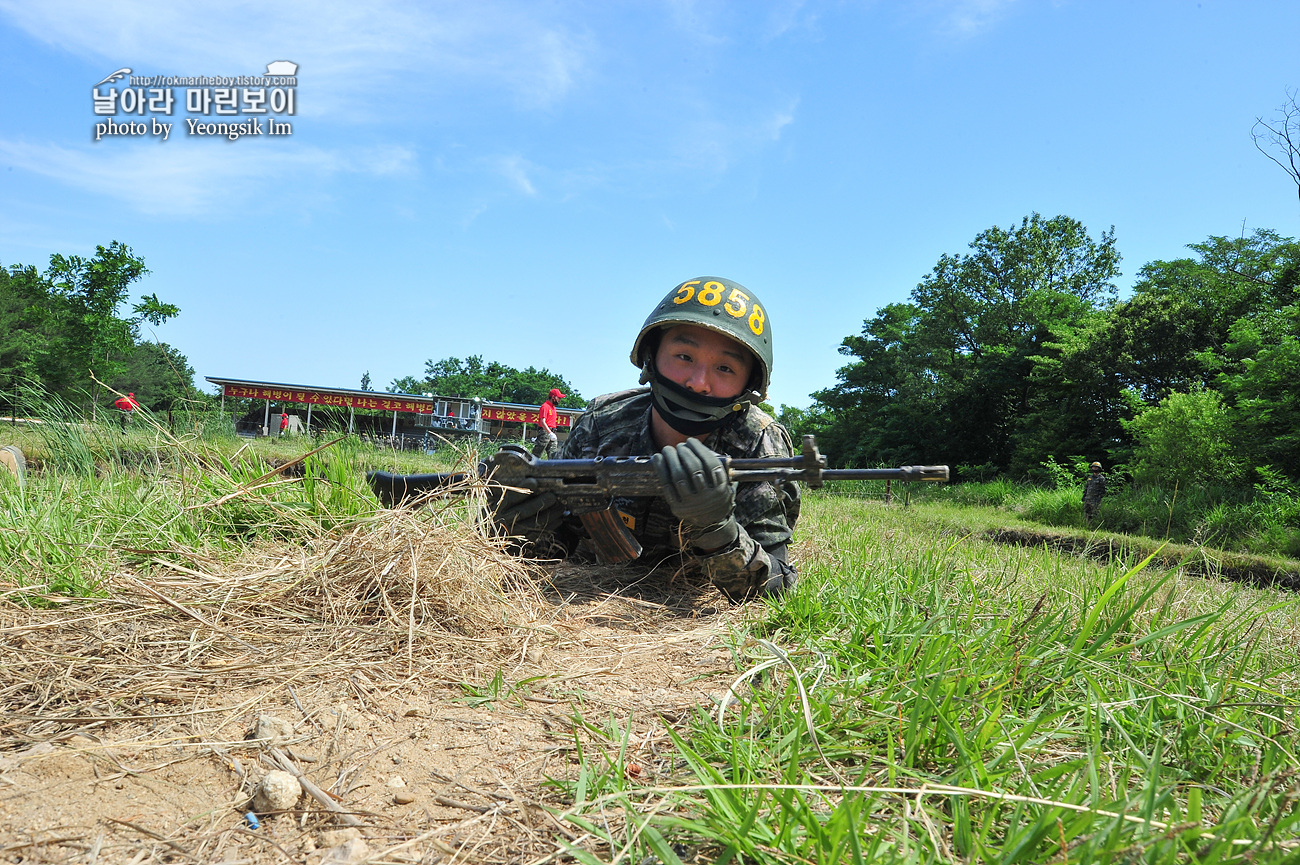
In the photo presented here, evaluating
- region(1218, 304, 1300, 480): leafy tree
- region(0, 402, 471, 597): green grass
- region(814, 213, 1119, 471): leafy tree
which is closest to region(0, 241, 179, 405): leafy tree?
region(0, 402, 471, 597): green grass

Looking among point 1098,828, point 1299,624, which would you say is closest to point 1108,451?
point 1299,624

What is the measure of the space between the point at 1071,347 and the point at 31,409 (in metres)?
26.0

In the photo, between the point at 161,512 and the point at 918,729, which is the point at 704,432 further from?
the point at 161,512

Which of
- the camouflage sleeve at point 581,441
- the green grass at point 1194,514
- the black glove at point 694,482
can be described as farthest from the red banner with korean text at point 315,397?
the black glove at point 694,482

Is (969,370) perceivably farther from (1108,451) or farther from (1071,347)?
(1108,451)

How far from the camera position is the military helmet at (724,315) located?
3.11 meters

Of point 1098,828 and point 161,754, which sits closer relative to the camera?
point 1098,828

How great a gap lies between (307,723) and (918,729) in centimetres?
135

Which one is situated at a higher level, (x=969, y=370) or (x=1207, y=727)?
(x=969, y=370)

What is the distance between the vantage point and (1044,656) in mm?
1810

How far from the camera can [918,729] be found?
4.80ft

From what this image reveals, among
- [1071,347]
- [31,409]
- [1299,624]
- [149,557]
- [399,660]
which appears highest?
[1071,347]

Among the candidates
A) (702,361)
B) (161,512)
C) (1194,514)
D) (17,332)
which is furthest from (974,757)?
(17,332)

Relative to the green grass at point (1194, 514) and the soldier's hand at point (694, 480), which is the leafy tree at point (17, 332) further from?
the green grass at point (1194, 514)
